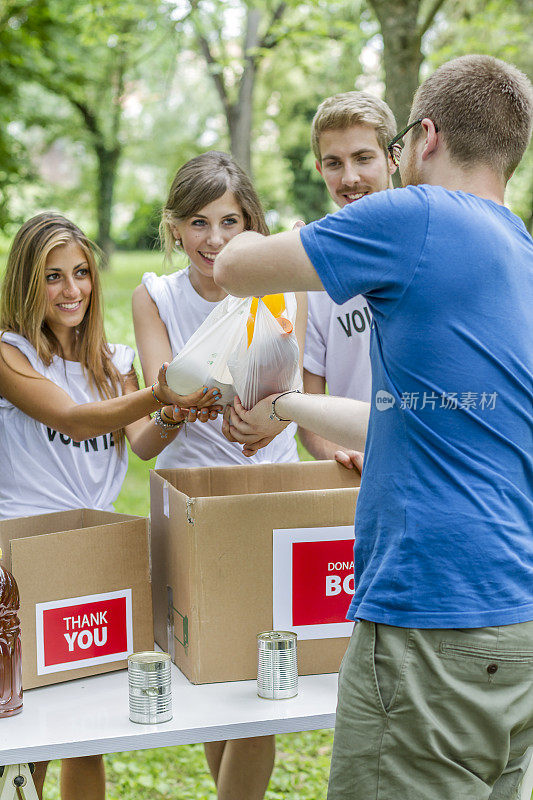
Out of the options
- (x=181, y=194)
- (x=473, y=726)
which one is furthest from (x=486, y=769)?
(x=181, y=194)

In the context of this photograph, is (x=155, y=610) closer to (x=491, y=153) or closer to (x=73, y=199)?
(x=491, y=153)

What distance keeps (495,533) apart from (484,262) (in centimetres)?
39

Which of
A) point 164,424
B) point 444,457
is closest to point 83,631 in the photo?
point 164,424

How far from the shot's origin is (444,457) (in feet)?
4.00

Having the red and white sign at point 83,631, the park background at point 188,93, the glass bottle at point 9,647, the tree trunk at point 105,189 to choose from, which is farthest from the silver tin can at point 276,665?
the tree trunk at point 105,189

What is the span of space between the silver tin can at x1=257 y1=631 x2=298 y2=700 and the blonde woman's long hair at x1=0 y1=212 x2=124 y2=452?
80cm

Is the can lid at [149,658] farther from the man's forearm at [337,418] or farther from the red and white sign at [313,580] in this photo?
the man's forearm at [337,418]

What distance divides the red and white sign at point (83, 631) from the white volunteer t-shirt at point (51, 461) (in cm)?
42

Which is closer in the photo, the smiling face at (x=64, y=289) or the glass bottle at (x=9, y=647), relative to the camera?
the glass bottle at (x=9, y=647)

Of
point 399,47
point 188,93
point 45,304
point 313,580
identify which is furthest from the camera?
point 188,93

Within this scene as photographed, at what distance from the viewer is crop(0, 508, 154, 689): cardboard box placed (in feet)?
5.16

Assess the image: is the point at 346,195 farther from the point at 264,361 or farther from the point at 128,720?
the point at 128,720

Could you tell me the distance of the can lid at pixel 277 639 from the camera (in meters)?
1.56

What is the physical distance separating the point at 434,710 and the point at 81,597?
0.73m
